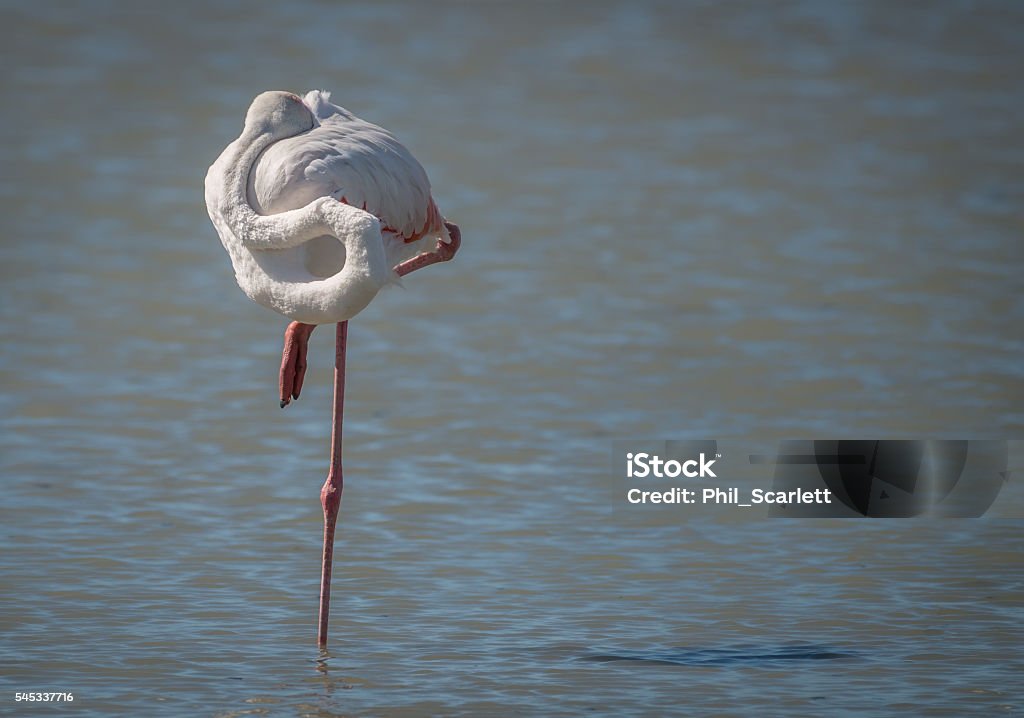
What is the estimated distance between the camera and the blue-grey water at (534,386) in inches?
267

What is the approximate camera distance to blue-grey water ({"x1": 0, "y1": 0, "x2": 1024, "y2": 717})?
6.79m

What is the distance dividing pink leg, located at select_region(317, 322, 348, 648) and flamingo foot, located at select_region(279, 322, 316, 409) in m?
0.13

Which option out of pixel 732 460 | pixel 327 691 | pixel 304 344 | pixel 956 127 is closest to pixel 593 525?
pixel 732 460

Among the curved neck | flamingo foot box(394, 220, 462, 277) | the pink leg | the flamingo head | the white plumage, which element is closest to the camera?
the white plumage

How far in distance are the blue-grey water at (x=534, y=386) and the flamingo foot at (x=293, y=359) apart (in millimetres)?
888

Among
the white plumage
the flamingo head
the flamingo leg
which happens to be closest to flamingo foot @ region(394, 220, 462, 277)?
the flamingo leg

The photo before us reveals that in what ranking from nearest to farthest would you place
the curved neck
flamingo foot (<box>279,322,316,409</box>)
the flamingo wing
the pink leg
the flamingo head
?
the curved neck < the flamingo wing < the flamingo head < the pink leg < flamingo foot (<box>279,322,316,409</box>)

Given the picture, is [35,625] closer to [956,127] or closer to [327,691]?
[327,691]

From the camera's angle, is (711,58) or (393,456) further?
(711,58)

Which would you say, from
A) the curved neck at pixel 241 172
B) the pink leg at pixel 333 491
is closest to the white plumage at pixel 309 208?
the curved neck at pixel 241 172

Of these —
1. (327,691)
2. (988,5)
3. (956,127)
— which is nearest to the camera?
(327,691)

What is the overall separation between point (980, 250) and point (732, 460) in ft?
16.7

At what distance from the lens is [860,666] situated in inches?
262

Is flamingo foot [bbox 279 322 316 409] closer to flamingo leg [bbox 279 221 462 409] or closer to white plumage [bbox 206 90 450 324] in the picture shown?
flamingo leg [bbox 279 221 462 409]
